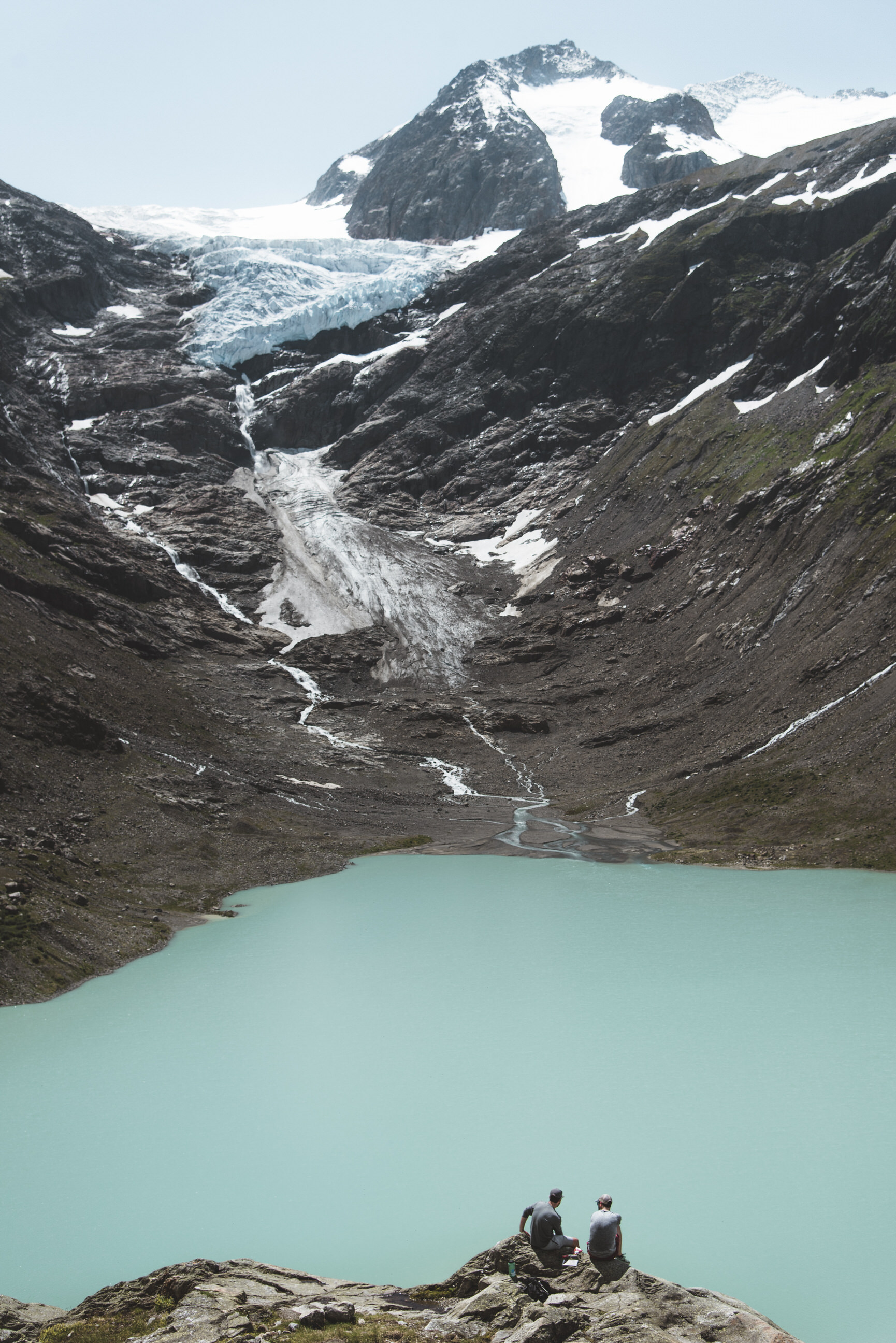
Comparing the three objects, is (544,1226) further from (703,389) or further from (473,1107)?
(703,389)

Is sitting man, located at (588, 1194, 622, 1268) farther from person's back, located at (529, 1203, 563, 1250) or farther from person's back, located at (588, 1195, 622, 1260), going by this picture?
person's back, located at (529, 1203, 563, 1250)

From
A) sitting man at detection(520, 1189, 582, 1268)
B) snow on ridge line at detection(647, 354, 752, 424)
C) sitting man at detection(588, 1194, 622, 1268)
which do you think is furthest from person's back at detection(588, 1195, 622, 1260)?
snow on ridge line at detection(647, 354, 752, 424)

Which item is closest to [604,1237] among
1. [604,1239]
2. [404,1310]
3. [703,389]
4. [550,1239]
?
[604,1239]

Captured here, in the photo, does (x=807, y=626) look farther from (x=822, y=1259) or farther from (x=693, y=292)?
(x=693, y=292)

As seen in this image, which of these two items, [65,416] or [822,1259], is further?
[65,416]

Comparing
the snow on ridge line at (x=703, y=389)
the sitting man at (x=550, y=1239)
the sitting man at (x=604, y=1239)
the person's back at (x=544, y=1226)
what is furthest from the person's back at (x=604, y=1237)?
the snow on ridge line at (x=703, y=389)

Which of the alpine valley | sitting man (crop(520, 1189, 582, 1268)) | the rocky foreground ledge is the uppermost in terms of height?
the alpine valley

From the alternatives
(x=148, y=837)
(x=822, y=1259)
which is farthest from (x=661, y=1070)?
(x=148, y=837)
